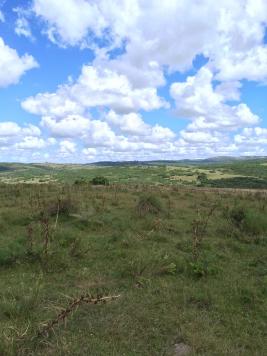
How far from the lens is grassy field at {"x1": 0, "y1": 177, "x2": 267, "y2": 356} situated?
5.86 metres

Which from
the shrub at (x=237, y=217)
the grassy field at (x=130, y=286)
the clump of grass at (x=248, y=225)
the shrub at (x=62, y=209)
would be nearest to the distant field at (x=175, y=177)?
the shrub at (x=62, y=209)

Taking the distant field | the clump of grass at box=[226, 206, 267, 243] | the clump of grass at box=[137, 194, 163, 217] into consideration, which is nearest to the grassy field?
the clump of grass at box=[226, 206, 267, 243]

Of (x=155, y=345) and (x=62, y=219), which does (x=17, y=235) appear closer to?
(x=62, y=219)

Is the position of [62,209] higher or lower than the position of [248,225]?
higher

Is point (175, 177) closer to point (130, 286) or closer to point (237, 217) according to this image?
point (237, 217)

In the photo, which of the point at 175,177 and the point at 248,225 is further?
the point at 175,177

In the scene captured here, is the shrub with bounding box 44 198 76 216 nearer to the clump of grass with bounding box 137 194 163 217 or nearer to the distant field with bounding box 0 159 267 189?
the clump of grass with bounding box 137 194 163 217

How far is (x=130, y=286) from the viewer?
8297 millimetres

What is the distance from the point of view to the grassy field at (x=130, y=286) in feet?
19.2

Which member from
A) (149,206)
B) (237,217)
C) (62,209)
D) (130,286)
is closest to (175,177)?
(149,206)

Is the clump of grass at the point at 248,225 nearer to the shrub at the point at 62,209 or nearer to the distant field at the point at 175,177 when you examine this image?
the shrub at the point at 62,209

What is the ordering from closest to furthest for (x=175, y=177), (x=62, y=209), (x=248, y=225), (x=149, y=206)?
(x=248, y=225), (x=62, y=209), (x=149, y=206), (x=175, y=177)

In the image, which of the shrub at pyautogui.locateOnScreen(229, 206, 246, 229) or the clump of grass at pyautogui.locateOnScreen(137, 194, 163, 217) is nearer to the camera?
the shrub at pyautogui.locateOnScreen(229, 206, 246, 229)

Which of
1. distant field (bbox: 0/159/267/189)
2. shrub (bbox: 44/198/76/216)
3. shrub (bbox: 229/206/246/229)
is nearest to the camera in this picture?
shrub (bbox: 229/206/246/229)
